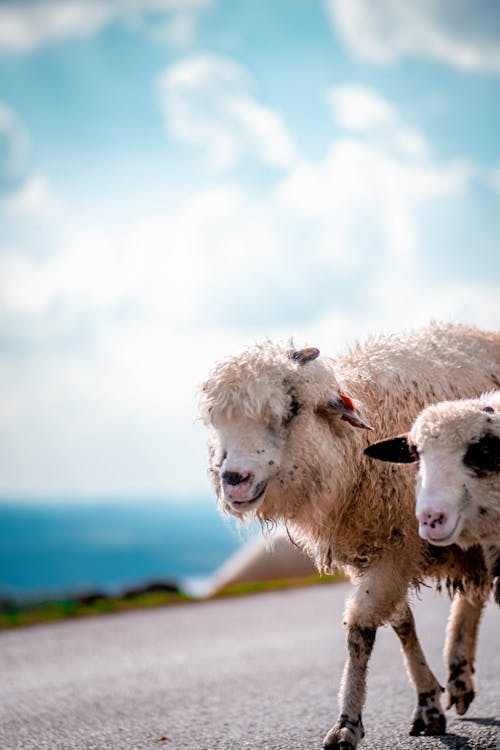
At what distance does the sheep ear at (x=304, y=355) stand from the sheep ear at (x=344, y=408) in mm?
266

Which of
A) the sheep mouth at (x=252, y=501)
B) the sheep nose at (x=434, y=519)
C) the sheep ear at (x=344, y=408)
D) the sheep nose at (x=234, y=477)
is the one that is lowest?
the sheep nose at (x=434, y=519)

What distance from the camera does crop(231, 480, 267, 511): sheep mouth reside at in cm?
466

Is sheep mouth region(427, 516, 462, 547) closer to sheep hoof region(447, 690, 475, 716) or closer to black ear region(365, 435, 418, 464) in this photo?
black ear region(365, 435, 418, 464)

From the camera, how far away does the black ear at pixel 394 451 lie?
4.83 meters

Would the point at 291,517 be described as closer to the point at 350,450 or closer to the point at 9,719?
the point at 350,450

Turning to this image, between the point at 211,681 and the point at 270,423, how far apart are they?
14.2 feet

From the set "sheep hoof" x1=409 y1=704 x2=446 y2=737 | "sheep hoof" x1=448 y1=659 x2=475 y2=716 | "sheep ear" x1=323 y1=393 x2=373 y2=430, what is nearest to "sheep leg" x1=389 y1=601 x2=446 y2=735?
"sheep hoof" x1=409 y1=704 x2=446 y2=737

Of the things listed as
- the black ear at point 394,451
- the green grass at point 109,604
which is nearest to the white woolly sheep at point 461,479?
the black ear at point 394,451

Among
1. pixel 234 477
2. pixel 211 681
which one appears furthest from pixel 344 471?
pixel 211 681

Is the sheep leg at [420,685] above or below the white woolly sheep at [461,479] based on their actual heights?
below

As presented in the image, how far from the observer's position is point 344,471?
516 cm

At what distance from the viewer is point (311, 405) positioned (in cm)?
500

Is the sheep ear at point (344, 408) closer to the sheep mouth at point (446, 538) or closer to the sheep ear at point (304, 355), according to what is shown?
the sheep ear at point (304, 355)

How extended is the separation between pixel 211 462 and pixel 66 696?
144 inches
